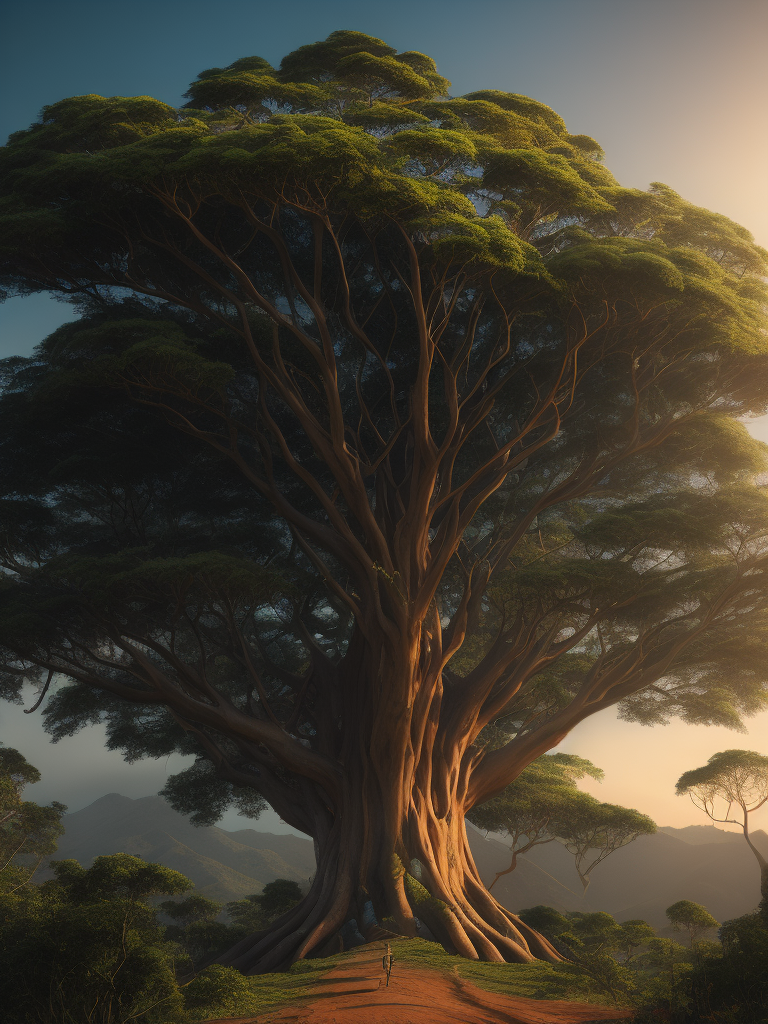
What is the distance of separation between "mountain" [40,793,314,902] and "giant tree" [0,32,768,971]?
5798 centimetres

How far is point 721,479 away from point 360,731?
29.9 feet

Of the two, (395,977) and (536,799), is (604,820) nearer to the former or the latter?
(536,799)

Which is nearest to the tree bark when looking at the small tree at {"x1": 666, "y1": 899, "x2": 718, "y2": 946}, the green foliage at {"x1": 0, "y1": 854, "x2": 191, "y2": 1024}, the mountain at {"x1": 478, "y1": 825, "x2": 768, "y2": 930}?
the small tree at {"x1": 666, "y1": 899, "x2": 718, "y2": 946}

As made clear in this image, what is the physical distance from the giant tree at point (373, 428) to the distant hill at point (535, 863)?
34904 mm

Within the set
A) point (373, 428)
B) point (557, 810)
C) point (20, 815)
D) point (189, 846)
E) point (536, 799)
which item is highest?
point (373, 428)

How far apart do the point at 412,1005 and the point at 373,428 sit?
9.83 m

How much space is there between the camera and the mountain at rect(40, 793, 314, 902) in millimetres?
68375

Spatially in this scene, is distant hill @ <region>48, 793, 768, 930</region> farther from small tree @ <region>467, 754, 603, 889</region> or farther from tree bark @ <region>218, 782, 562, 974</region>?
tree bark @ <region>218, 782, 562, 974</region>

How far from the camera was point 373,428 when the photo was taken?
48.1ft

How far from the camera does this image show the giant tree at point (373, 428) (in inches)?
448

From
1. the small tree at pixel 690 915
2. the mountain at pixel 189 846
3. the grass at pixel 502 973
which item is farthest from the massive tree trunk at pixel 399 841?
the mountain at pixel 189 846

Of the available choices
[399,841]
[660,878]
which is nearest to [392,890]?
[399,841]

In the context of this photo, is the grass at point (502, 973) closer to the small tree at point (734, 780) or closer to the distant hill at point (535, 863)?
the small tree at point (734, 780)

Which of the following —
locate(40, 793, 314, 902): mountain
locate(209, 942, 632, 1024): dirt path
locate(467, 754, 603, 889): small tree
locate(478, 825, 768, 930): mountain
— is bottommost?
locate(478, 825, 768, 930): mountain
